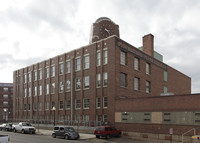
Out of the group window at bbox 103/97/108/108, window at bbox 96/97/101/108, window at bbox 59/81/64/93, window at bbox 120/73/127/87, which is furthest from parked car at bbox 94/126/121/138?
window at bbox 59/81/64/93

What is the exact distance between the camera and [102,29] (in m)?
49.1

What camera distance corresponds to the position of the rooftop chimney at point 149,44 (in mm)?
48312

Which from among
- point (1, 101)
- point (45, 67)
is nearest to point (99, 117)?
point (45, 67)

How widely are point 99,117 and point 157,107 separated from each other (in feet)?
36.6

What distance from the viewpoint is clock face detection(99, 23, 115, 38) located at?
49.1 m

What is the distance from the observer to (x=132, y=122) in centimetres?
3222

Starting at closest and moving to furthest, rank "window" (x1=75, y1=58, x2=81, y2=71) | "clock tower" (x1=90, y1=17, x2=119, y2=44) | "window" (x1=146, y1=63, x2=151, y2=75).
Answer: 1. "window" (x1=75, y1=58, x2=81, y2=71)
2. "window" (x1=146, y1=63, x2=151, y2=75)
3. "clock tower" (x1=90, y1=17, x2=119, y2=44)

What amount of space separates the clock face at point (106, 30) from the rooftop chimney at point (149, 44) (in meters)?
6.97

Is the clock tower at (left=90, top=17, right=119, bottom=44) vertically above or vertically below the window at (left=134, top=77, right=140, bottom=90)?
above

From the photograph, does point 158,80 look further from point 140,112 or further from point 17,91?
point 17,91

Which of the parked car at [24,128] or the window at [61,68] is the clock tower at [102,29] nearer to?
the window at [61,68]

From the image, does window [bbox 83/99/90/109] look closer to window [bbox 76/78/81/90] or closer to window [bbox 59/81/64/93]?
window [bbox 76/78/81/90]

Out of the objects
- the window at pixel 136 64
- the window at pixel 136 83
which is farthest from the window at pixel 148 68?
the window at pixel 136 83

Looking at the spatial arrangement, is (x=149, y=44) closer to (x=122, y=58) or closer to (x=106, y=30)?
(x=106, y=30)
